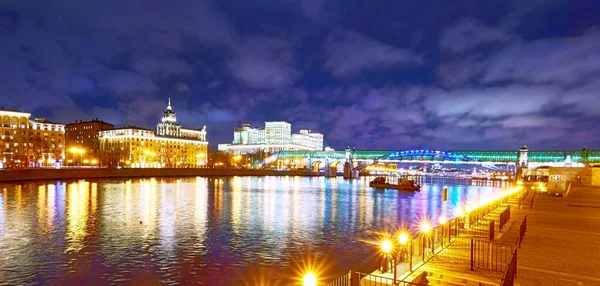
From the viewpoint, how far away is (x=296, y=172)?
531 feet

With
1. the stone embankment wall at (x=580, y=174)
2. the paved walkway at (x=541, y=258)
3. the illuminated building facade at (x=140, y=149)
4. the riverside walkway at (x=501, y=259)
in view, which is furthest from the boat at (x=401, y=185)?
the illuminated building facade at (x=140, y=149)

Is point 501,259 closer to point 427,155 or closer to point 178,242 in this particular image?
point 178,242

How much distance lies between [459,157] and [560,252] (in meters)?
133

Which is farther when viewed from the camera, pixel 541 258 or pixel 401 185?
pixel 401 185

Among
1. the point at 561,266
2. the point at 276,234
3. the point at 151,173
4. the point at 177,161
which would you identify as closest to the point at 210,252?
the point at 276,234

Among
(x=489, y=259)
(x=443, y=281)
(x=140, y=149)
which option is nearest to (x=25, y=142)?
(x=140, y=149)

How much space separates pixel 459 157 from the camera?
140 m

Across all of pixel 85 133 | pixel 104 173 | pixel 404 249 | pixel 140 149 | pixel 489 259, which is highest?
pixel 85 133

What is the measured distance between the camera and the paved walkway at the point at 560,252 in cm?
1189

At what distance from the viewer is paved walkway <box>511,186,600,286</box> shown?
11885 mm

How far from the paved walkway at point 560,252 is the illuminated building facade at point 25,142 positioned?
132 metres

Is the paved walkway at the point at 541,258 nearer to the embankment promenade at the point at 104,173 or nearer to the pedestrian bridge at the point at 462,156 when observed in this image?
the embankment promenade at the point at 104,173

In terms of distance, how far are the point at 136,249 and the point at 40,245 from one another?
5.45 m

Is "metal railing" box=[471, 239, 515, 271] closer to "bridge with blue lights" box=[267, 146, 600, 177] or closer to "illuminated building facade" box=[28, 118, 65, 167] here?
"bridge with blue lights" box=[267, 146, 600, 177]
